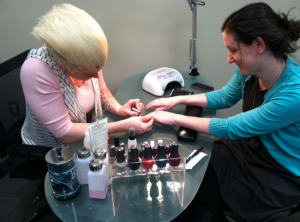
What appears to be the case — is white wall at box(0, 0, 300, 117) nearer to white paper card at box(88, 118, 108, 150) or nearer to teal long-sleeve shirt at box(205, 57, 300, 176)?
teal long-sleeve shirt at box(205, 57, 300, 176)

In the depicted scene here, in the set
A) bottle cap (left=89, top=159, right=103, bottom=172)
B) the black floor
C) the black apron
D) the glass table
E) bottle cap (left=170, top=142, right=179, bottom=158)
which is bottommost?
the black floor

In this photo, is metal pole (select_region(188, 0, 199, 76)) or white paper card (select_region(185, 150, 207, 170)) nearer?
white paper card (select_region(185, 150, 207, 170))

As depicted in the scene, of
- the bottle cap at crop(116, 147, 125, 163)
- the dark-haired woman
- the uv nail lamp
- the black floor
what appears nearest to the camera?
the bottle cap at crop(116, 147, 125, 163)

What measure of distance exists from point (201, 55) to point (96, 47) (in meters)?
1.23

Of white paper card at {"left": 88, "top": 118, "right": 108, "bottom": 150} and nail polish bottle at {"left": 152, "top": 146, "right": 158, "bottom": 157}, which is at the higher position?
white paper card at {"left": 88, "top": 118, "right": 108, "bottom": 150}

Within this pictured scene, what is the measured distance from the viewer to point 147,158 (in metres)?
1.00

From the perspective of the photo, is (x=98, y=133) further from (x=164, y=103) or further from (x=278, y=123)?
(x=278, y=123)

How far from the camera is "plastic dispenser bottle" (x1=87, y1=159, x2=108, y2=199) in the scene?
34.1 inches

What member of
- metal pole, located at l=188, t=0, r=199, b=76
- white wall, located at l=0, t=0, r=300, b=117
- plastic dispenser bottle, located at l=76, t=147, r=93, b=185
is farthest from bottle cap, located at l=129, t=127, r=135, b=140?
white wall, located at l=0, t=0, r=300, b=117

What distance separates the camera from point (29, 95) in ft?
3.76

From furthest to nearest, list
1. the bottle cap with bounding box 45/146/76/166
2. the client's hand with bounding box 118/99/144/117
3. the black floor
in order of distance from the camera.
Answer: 1. the black floor
2. the client's hand with bounding box 118/99/144/117
3. the bottle cap with bounding box 45/146/76/166

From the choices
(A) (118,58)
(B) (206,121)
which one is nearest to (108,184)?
(B) (206,121)

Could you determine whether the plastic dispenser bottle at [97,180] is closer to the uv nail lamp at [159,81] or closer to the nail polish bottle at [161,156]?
the nail polish bottle at [161,156]

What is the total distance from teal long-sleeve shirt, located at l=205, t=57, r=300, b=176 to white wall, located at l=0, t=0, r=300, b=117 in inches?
37.5
